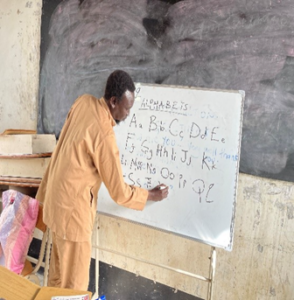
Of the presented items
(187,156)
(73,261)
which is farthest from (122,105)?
(73,261)

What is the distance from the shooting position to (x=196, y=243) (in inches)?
87.4

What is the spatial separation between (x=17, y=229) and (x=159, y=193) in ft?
3.09

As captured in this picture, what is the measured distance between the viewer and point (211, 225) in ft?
6.10

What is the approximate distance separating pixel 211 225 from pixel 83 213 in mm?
632

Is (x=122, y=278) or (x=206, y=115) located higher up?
(x=206, y=115)

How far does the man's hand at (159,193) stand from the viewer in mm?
1960

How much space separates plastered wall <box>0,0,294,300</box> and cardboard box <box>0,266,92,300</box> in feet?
2.89

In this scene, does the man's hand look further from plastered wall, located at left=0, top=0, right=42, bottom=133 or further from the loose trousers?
plastered wall, located at left=0, top=0, right=42, bottom=133

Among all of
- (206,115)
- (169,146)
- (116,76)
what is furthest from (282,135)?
(116,76)

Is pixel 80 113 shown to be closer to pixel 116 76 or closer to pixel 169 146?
pixel 116 76

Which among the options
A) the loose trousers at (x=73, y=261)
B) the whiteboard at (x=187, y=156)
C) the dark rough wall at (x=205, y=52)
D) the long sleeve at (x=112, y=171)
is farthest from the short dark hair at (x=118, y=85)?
the loose trousers at (x=73, y=261)

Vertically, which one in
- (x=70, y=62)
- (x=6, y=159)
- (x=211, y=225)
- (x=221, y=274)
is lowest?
(x=221, y=274)

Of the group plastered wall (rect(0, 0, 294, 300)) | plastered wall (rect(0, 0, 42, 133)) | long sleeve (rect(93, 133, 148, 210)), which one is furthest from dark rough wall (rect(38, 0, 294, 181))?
long sleeve (rect(93, 133, 148, 210))

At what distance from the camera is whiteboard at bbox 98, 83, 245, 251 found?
5.94 feet
